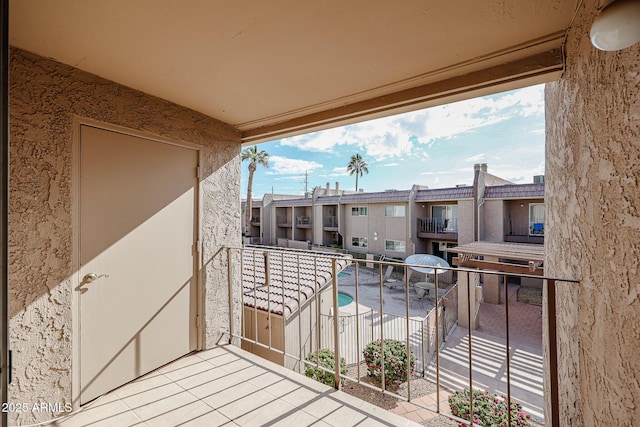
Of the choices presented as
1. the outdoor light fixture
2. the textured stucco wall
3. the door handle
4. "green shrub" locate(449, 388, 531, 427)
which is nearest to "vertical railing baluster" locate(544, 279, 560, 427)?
the outdoor light fixture

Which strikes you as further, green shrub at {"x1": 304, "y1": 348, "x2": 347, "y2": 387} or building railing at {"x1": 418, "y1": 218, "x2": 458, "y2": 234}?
building railing at {"x1": 418, "y1": 218, "x2": 458, "y2": 234}

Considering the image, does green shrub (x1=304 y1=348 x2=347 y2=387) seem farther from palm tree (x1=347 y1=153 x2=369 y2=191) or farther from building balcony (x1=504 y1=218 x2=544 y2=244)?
palm tree (x1=347 y1=153 x2=369 y2=191)

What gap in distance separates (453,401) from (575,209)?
3628mm

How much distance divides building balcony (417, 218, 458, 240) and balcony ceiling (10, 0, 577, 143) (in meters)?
12.5

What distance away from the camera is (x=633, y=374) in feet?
2.74

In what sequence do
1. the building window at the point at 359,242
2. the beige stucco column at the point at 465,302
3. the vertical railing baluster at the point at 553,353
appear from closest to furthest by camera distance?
the vertical railing baluster at the point at 553,353
the beige stucco column at the point at 465,302
the building window at the point at 359,242

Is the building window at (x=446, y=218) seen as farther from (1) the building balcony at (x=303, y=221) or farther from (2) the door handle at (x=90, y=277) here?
(2) the door handle at (x=90, y=277)

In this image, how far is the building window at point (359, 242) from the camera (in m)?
16.1

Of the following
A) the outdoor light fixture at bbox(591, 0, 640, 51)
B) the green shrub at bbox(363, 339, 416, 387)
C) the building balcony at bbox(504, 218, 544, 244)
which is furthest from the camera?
the building balcony at bbox(504, 218, 544, 244)

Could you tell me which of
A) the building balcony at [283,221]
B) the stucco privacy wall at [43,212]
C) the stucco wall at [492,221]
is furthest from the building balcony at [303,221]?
the stucco privacy wall at [43,212]

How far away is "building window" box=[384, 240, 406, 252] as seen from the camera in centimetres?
1456

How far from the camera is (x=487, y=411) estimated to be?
3525 millimetres

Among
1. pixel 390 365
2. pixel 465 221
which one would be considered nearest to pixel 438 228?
pixel 465 221

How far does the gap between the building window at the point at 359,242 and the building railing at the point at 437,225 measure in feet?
10.9
